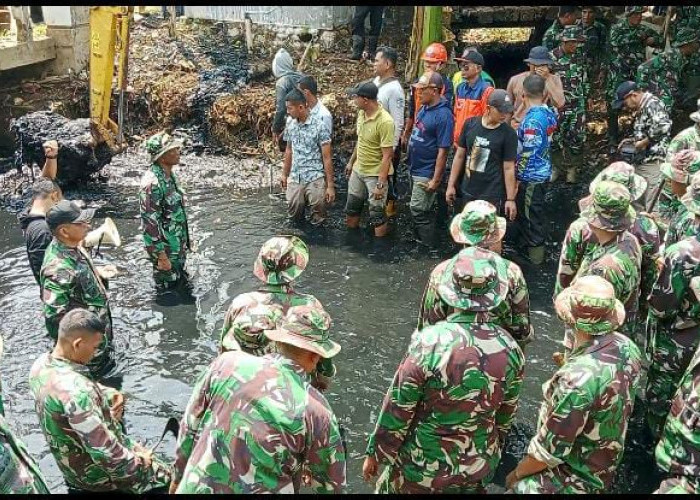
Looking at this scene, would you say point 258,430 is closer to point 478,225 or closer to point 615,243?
point 478,225

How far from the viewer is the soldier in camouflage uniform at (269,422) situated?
9.84 ft

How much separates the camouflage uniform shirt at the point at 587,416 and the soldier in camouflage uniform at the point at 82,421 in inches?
84.5

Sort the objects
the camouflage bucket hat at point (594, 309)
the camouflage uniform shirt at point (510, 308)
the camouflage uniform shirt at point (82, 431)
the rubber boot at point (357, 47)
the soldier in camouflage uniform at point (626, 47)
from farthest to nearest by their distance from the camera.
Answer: the rubber boot at point (357, 47) → the soldier in camouflage uniform at point (626, 47) → the camouflage uniform shirt at point (510, 308) → the camouflage uniform shirt at point (82, 431) → the camouflage bucket hat at point (594, 309)

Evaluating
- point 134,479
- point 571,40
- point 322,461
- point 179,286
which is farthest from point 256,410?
point 571,40

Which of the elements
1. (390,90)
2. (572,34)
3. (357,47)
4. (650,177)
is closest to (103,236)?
(390,90)

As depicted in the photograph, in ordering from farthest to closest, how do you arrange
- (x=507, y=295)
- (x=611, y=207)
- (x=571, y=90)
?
1. (x=571, y=90)
2. (x=611, y=207)
3. (x=507, y=295)

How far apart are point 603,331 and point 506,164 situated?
3.92 m

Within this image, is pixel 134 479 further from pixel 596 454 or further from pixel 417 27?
pixel 417 27

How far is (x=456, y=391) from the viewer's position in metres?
3.53

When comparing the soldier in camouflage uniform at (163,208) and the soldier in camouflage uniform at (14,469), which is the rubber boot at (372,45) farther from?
the soldier in camouflage uniform at (14,469)

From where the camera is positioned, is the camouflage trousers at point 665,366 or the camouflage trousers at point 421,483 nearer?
the camouflage trousers at point 421,483

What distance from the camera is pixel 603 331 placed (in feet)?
11.4

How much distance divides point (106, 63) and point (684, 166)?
25.2ft

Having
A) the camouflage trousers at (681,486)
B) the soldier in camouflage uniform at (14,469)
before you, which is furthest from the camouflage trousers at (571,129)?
the soldier in camouflage uniform at (14,469)
